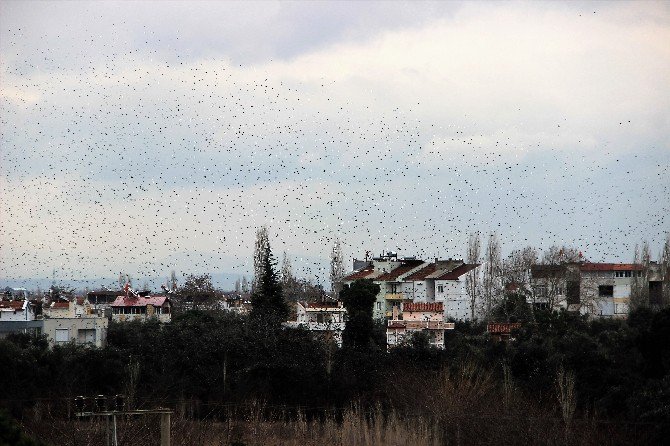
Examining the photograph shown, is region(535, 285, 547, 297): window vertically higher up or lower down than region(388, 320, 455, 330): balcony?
higher up

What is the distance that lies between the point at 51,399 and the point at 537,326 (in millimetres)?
19435

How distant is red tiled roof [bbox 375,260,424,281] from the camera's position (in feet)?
189

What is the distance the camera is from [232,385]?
31953 mm

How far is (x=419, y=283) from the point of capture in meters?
53.6

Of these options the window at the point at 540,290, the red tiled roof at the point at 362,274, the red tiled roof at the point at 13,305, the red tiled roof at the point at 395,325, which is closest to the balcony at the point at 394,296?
the red tiled roof at the point at 362,274

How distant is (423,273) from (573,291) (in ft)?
28.8

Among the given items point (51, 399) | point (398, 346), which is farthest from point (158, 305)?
point (51, 399)

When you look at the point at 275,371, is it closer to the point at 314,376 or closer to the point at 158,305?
the point at 314,376

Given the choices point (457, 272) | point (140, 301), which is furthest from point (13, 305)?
point (457, 272)

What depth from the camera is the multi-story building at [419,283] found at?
52.4 meters

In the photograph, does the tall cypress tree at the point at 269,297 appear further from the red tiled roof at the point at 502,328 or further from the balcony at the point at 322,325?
the red tiled roof at the point at 502,328

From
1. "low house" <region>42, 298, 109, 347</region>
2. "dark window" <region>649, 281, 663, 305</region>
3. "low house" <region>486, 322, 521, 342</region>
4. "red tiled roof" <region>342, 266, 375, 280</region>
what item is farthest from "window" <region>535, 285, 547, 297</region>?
"low house" <region>42, 298, 109, 347</region>

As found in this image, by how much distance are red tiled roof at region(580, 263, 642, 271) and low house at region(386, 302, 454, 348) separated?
17306 mm

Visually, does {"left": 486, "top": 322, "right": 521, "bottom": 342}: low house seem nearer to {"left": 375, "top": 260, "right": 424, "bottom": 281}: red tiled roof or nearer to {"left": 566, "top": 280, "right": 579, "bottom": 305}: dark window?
{"left": 566, "top": 280, "right": 579, "bottom": 305}: dark window
